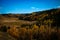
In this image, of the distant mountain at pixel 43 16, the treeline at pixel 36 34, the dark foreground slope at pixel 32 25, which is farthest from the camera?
the distant mountain at pixel 43 16

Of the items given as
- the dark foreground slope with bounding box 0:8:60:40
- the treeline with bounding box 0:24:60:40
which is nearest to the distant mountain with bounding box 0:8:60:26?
the dark foreground slope with bounding box 0:8:60:40

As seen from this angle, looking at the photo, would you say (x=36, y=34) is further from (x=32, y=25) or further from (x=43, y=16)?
(x=43, y=16)

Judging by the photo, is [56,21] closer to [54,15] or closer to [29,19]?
[54,15]

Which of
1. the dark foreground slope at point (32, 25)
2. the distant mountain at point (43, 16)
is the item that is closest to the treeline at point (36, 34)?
the dark foreground slope at point (32, 25)

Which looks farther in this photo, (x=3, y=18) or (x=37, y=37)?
(x=3, y=18)

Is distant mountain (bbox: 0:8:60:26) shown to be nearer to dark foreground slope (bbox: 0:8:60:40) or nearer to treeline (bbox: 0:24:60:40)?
dark foreground slope (bbox: 0:8:60:40)

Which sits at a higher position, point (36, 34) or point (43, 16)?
point (43, 16)

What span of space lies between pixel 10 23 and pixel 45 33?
245 cm

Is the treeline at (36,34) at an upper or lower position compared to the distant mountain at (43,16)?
lower

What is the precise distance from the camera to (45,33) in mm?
6664

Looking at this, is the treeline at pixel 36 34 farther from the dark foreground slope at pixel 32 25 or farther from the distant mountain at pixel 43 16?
the distant mountain at pixel 43 16

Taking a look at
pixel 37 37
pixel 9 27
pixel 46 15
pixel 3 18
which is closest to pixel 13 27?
pixel 9 27

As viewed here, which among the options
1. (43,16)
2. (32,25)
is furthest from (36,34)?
(43,16)

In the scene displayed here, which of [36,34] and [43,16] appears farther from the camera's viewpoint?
[43,16]
